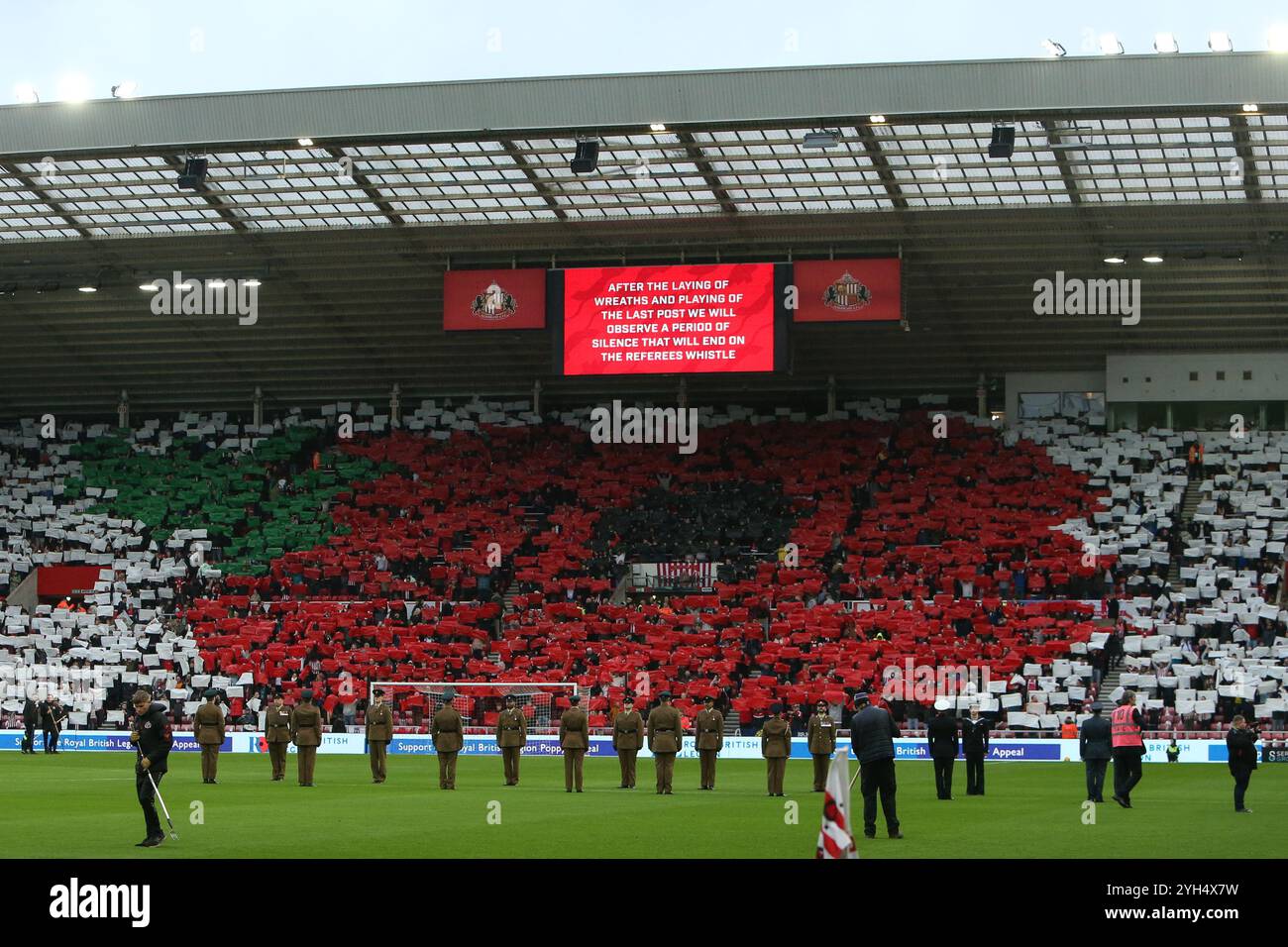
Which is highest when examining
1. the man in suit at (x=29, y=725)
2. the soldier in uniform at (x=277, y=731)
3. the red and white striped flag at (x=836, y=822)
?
the red and white striped flag at (x=836, y=822)

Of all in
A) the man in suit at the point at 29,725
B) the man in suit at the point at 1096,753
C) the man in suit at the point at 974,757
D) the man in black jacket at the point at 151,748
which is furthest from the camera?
the man in suit at the point at 29,725

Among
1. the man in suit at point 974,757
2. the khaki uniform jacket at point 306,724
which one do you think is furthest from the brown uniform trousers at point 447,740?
the man in suit at point 974,757

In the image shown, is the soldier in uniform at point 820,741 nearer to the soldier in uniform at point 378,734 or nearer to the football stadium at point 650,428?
the football stadium at point 650,428

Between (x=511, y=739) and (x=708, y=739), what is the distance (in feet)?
11.9

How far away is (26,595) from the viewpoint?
5797cm

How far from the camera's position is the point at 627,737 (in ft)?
98.2

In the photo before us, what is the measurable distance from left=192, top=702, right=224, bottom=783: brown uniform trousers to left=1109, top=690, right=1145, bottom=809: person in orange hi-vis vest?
1437cm

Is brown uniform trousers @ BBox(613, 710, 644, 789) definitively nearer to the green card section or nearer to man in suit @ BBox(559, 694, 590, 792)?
man in suit @ BBox(559, 694, 590, 792)

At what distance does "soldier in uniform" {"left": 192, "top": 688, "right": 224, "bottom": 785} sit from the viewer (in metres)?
30.4

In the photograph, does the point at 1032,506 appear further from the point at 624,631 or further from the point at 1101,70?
the point at 1101,70

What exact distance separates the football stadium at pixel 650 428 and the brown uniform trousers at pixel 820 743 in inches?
8.3

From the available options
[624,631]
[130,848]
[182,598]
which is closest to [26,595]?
[182,598]

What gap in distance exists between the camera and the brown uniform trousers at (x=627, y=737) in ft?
98.1
